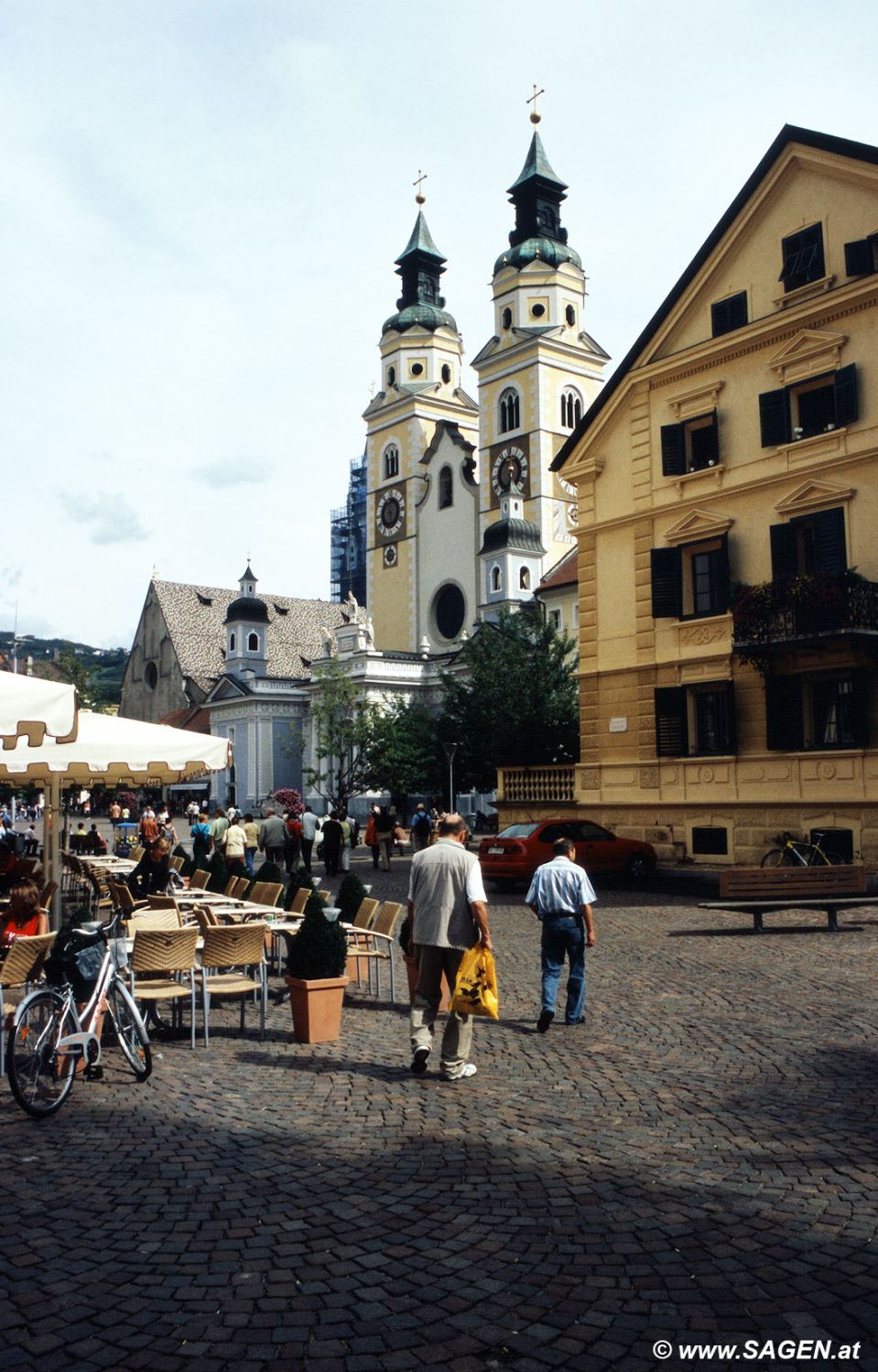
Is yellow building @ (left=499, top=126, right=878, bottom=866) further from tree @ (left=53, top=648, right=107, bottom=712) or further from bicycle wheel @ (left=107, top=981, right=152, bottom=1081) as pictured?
tree @ (left=53, top=648, right=107, bottom=712)

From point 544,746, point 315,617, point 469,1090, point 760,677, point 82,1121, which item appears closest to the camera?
point 82,1121

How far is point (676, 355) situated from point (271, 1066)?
2003cm

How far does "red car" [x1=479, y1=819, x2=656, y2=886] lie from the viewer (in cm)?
2280

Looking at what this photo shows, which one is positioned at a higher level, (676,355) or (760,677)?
(676,355)

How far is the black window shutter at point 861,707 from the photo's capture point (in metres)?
20.5

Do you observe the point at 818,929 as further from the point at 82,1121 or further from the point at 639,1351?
the point at 639,1351

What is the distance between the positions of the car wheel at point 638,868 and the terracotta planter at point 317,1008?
14835mm

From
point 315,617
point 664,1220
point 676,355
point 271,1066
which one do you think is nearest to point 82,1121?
point 271,1066

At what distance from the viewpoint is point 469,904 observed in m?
8.38

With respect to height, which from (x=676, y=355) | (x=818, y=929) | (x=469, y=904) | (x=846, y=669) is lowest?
(x=818, y=929)

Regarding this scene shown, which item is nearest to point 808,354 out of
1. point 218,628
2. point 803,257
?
point 803,257

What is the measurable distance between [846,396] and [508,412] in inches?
→ 1731

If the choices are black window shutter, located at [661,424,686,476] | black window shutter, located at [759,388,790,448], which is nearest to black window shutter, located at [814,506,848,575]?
black window shutter, located at [759,388,790,448]

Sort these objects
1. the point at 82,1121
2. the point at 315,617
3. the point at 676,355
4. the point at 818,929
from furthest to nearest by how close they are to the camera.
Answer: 1. the point at 315,617
2. the point at 676,355
3. the point at 818,929
4. the point at 82,1121
